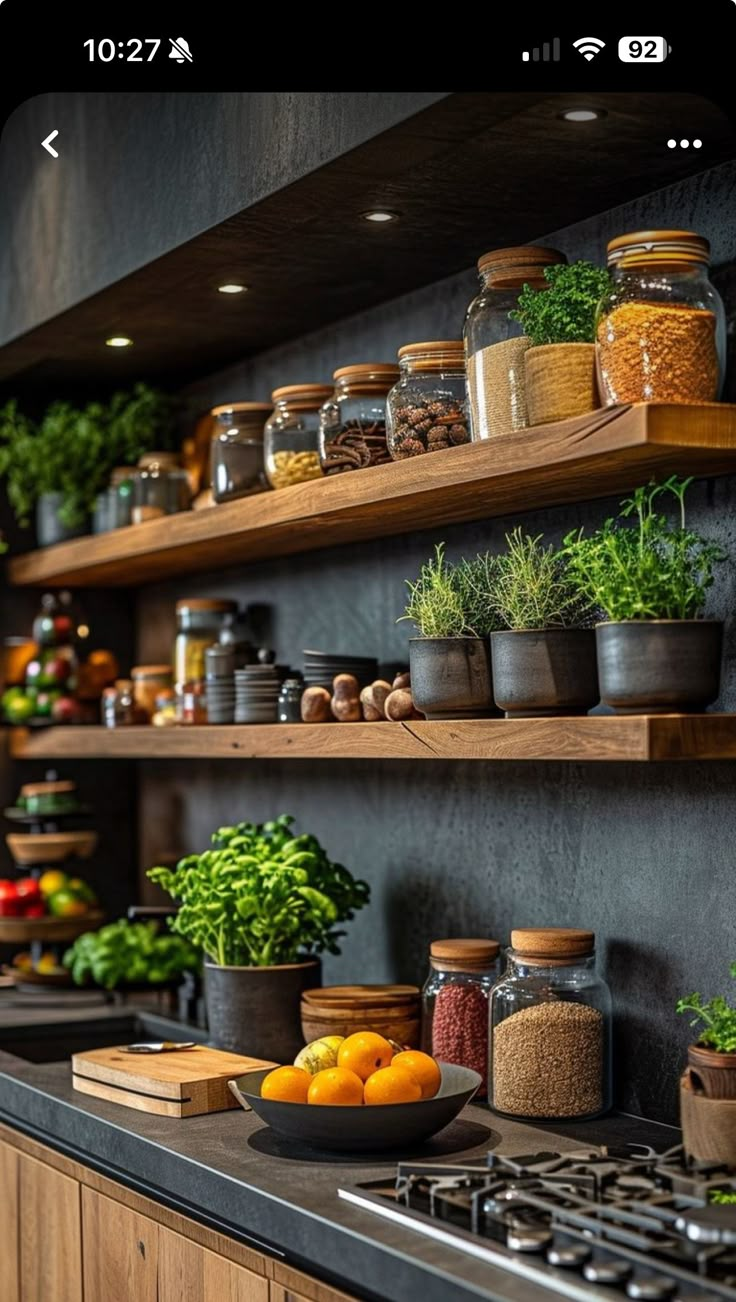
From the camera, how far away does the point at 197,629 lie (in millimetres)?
3408

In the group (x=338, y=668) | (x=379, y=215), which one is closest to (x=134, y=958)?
(x=338, y=668)

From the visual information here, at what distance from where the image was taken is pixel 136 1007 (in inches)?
138

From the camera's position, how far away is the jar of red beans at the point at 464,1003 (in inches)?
97.8

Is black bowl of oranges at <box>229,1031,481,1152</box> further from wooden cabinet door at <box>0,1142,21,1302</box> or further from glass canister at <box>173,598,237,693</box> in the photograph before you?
glass canister at <box>173,598,237,693</box>

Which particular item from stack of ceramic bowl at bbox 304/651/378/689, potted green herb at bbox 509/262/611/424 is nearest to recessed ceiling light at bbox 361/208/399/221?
potted green herb at bbox 509/262/611/424

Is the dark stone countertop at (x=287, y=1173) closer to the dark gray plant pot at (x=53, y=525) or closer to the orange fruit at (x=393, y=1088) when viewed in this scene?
the orange fruit at (x=393, y=1088)

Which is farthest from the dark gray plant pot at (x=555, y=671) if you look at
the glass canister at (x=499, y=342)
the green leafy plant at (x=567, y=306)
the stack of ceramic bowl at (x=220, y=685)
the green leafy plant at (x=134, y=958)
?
the green leafy plant at (x=134, y=958)

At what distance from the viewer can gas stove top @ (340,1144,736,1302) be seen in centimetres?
159

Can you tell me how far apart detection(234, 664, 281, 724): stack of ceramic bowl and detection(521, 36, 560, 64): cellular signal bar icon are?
1416 mm

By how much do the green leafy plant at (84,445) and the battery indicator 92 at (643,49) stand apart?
2073 millimetres

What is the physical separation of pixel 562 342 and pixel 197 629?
1.46 m

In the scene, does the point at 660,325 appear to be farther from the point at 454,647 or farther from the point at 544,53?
the point at 454,647

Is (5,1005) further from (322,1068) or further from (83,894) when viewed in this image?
(322,1068)

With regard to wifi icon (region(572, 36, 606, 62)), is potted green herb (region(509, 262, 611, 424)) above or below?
below
